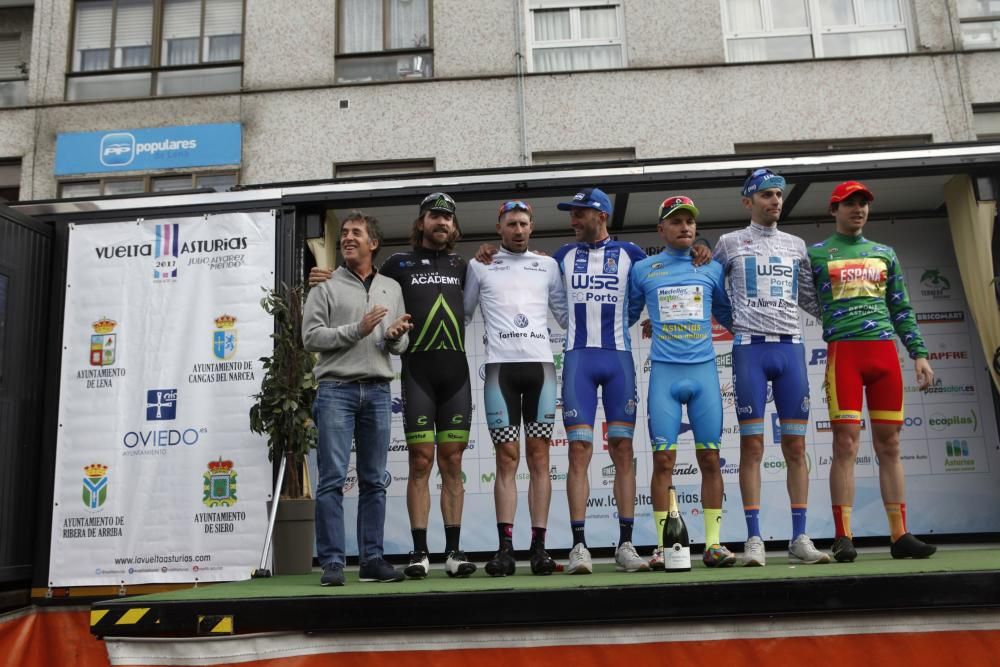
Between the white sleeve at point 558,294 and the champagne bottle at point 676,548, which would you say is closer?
the champagne bottle at point 676,548

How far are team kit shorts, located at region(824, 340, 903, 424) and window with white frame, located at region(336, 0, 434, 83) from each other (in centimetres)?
792

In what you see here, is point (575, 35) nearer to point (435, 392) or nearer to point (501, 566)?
point (435, 392)

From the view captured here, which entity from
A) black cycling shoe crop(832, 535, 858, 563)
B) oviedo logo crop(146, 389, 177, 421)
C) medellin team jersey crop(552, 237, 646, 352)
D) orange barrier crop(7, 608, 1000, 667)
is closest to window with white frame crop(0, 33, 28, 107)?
oviedo logo crop(146, 389, 177, 421)

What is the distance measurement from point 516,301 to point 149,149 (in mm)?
8435

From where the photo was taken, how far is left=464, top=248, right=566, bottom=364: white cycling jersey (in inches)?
175

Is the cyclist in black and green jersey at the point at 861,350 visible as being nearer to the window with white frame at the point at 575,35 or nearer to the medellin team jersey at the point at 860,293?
the medellin team jersey at the point at 860,293

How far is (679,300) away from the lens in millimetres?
4418

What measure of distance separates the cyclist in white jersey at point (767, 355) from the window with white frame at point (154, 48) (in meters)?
8.79

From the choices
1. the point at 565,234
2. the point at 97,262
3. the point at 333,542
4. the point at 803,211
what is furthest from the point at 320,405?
the point at 803,211

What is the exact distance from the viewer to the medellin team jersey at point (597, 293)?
14.7ft

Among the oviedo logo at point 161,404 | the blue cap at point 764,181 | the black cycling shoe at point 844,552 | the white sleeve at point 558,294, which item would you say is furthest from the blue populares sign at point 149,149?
the black cycling shoe at point 844,552

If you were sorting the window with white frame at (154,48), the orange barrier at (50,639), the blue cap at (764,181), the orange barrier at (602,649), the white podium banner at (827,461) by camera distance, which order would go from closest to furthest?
the orange barrier at (602,649) < the blue cap at (764,181) < the orange barrier at (50,639) < the white podium banner at (827,461) < the window with white frame at (154,48)

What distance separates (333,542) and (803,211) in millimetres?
4706

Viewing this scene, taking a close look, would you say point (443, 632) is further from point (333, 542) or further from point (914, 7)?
point (914, 7)
